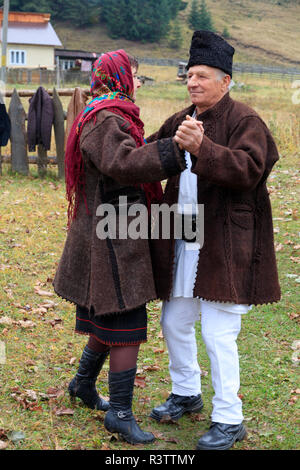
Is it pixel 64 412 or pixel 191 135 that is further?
pixel 64 412

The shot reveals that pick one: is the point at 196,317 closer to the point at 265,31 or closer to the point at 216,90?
the point at 216,90

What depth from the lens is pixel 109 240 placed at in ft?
10.7

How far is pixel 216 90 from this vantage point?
3291 millimetres

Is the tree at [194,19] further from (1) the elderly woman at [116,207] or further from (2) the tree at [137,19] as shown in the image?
(1) the elderly woman at [116,207]

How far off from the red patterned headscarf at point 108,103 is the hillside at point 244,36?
78.3 meters

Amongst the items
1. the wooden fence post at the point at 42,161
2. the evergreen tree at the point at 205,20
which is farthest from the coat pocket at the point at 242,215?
the evergreen tree at the point at 205,20

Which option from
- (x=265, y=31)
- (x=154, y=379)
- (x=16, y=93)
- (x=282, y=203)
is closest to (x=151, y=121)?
(x=16, y=93)

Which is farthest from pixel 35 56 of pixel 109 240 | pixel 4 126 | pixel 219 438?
pixel 219 438

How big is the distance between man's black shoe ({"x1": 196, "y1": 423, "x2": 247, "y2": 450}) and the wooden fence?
7988mm

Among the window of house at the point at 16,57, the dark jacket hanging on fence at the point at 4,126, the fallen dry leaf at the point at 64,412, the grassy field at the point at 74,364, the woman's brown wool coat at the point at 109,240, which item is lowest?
the window of house at the point at 16,57

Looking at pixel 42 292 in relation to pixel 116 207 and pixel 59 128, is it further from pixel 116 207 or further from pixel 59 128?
pixel 59 128

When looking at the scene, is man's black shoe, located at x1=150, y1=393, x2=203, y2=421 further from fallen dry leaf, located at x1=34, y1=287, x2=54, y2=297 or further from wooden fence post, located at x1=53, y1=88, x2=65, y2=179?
wooden fence post, located at x1=53, y1=88, x2=65, y2=179

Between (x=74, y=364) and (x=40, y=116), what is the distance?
6.73 metres

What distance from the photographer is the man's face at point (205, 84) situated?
3.25m
